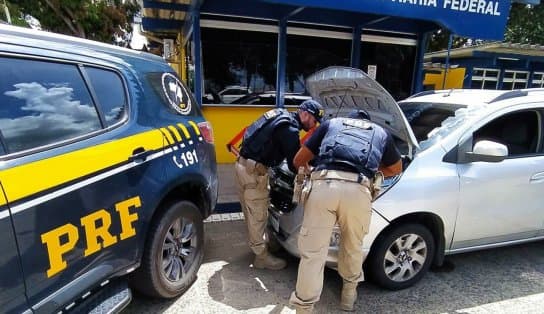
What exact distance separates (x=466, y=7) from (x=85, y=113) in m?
5.86

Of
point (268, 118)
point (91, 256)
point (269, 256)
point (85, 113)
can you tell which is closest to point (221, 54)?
point (268, 118)

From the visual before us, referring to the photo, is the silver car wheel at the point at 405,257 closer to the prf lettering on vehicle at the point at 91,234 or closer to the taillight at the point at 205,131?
the taillight at the point at 205,131

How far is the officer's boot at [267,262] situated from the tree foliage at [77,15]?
604 inches

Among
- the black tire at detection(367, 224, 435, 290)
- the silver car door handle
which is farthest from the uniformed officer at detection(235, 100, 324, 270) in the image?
the silver car door handle

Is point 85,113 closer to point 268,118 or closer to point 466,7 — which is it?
point 268,118

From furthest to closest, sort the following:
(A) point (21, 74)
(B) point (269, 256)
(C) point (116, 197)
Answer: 1. (B) point (269, 256)
2. (C) point (116, 197)
3. (A) point (21, 74)

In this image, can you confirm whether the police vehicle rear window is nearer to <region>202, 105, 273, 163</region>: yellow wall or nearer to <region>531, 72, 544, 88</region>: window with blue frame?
<region>202, 105, 273, 163</region>: yellow wall

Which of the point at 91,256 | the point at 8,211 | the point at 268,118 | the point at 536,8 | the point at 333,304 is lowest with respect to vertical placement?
the point at 333,304

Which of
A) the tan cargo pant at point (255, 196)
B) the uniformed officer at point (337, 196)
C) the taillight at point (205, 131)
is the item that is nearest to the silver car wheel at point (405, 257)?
the uniformed officer at point (337, 196)

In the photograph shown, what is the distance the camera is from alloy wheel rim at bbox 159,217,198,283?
2.82 metres

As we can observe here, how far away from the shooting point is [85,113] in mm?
2135

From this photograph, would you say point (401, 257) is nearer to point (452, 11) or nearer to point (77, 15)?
point (452, 11)

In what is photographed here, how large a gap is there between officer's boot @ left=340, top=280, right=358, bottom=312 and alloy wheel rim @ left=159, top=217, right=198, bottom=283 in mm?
1289

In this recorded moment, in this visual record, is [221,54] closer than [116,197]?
No
